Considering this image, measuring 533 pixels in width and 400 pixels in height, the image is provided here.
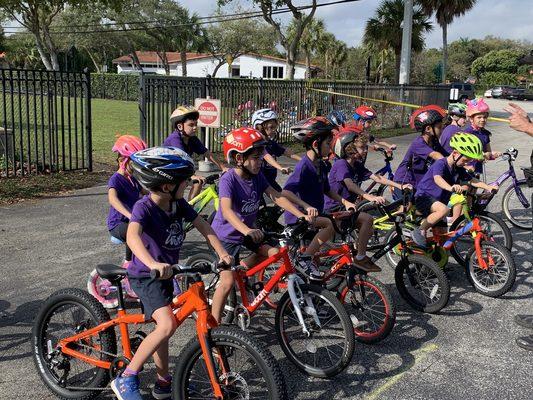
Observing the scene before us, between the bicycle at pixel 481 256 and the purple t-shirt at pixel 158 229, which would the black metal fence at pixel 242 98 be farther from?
the purple t-shirt at pixel 158 229

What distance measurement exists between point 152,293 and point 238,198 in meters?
1.37

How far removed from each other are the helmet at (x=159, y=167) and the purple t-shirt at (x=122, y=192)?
160cm

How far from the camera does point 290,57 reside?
27.2 metres

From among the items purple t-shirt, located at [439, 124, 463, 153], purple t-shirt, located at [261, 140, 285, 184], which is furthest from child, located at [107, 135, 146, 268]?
purple t-shirt, located at [439, 124, 463, 153]

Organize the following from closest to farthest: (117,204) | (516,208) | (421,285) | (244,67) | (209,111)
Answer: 1. (117,204)
2. (421,285)
3. (516,208)
4. (209,111)
5. (244,67)

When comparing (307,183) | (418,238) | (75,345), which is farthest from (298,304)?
(418,238)

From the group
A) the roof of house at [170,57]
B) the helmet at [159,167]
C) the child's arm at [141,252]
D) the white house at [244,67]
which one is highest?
the roof of house at [170,57]

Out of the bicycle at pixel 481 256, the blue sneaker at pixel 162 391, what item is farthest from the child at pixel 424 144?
the blue sneaker at pixel 162 391

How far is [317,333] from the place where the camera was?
12.8 feet

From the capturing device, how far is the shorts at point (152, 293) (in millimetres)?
3217

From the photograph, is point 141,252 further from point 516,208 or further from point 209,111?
point 209,111

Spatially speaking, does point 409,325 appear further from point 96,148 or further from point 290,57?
point 290,57

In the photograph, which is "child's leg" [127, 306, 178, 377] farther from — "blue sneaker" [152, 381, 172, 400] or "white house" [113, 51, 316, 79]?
"white house" [113, 51, 316, 79]

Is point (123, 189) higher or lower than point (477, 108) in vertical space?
lower
